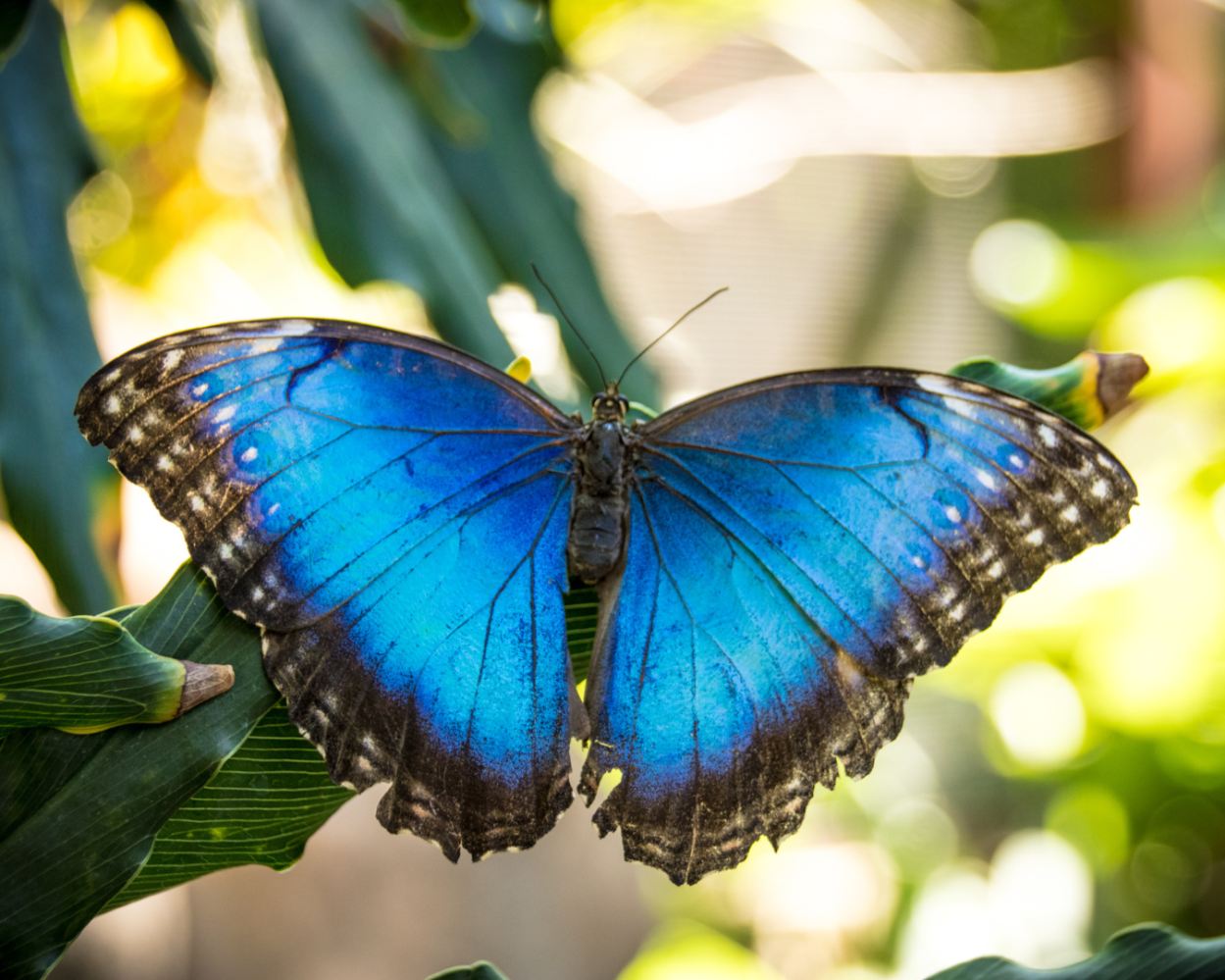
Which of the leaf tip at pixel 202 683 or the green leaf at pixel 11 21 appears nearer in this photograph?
the leaf tip at pixel 202 683

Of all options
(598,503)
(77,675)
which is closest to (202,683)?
(77,675)

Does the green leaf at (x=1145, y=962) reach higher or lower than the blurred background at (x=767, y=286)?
lower

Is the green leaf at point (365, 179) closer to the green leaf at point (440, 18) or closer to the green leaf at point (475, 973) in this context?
the green leaf at point (440, 18)

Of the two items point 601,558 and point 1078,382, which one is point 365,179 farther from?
point 1078,382

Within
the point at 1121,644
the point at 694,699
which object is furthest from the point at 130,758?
the point at 1121,644

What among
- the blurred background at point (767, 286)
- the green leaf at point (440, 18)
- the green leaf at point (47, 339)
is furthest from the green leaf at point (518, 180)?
the green leaf at point (47, 339)

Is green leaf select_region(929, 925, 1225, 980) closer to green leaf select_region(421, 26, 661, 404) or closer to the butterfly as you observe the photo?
the butterfly

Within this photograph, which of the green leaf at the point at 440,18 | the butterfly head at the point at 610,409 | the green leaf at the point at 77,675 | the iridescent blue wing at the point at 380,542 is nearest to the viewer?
the green leaf at the point at 77,675
